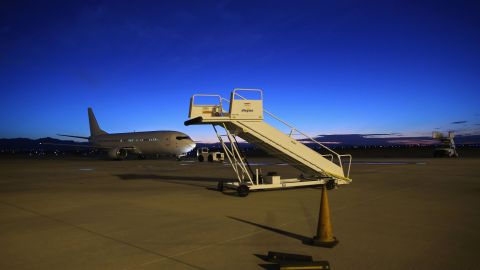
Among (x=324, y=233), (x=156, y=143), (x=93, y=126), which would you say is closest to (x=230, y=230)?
(x=324, y=233)

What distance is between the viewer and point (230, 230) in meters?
7.51

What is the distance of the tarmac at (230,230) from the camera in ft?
18.4

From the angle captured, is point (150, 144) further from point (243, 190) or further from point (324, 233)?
point (324, 233)

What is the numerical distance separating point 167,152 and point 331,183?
3130 centimetres

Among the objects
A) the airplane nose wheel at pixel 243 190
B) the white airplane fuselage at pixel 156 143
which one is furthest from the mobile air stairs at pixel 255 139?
the white airplane fuselage at pixel 156 143

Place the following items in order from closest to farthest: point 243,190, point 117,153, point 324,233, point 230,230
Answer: point 324,233
point 230,230
point 243,190
point 117,153

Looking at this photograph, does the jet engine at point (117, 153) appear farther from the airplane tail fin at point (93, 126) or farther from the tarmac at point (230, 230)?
the tarmac at point (230, 230)

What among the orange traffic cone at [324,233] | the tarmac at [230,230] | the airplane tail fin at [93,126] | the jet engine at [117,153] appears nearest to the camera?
the tarmac at [230,230]

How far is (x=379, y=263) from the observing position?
17.7ft

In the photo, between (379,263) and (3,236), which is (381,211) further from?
(3,236)

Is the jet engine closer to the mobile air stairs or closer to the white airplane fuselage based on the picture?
the white airplane fuselage

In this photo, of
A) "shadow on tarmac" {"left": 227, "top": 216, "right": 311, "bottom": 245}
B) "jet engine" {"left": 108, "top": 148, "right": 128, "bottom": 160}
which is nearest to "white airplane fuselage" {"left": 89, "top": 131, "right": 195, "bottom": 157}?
"jet engine" {"left": 108, "top": 148, "right": 128, "bottom": 160}

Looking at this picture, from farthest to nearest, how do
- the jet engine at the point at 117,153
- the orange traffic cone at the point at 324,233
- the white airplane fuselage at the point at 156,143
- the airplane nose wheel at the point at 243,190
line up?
the jet engine at the point at 117,153, the white airplane fuselage at the point at 156,143, the airplane nose wheel at the point at 243,190, the orange traffic cone at the point at 324,233

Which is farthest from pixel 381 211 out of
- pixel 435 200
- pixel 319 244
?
pixel 319 244
